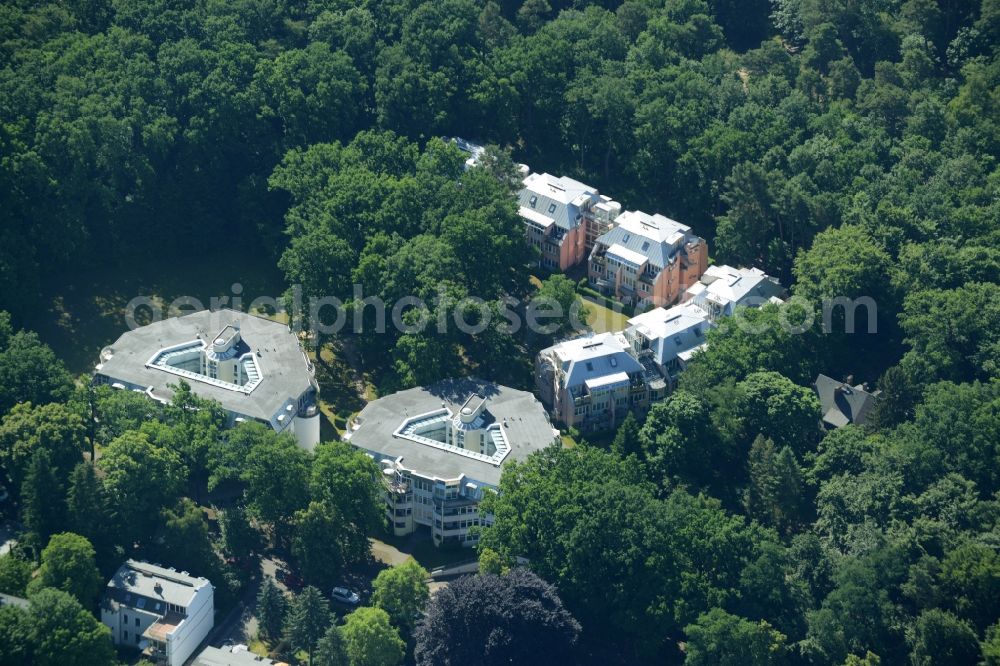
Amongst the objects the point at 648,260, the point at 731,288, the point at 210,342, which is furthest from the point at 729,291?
the point at 210,342

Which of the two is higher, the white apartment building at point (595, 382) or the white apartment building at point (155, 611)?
the white apartment building at point (595, 382)

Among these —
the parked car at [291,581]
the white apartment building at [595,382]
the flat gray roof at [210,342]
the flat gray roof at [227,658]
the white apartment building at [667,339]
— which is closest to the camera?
the flat gray roof at [227,658]

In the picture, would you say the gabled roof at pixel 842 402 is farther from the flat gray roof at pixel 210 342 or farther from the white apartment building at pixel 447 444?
the flat gray roof at pixel 210 342

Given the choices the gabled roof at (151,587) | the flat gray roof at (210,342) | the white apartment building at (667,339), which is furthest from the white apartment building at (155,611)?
the white apartment building at (667,339)

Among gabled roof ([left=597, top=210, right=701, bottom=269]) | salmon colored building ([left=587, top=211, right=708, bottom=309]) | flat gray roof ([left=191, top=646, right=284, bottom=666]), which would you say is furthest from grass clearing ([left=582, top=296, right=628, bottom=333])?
flat gray roof ([left=191, top=646, right=284, bottom=666])

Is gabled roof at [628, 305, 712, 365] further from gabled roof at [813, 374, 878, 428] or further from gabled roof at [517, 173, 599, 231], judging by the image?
gabled roof at [517, 173, 599, 231]

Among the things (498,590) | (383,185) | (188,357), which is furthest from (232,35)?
(498,590)

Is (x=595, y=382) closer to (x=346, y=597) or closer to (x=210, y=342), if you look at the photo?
(x=346, y=597)
